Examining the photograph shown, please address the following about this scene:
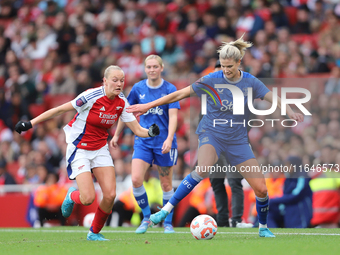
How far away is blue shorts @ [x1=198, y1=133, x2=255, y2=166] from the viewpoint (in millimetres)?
6332

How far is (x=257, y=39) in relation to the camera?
13953 mm

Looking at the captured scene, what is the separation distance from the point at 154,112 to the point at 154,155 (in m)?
Result: 0.65

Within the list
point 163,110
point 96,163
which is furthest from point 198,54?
point 96,163

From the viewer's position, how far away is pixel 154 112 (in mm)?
7820

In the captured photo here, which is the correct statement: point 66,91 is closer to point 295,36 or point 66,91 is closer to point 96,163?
point 295,36

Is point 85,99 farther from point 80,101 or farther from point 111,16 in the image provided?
point 111,16

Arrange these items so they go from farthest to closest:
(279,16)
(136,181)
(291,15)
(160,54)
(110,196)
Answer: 1. (160,54)
2. (291,15)
3. (279,16)
4. (136,181)
5. (110,196)

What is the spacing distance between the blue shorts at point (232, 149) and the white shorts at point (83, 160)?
1.26m

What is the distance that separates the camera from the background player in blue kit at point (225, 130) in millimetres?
6270

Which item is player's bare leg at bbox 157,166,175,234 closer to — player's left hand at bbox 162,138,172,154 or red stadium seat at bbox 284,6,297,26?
player's left hand at bbox 162,138,172,154

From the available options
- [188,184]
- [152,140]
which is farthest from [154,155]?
[188,184]

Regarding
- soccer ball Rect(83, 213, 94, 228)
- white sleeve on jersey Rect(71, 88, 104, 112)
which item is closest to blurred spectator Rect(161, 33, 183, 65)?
soccer ball Rect(83, 213, 94, 228)

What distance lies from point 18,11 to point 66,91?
21.6 ft

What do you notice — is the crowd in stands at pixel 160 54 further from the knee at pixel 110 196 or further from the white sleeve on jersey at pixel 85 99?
the white sleeve on jersey at pixel 85 99
